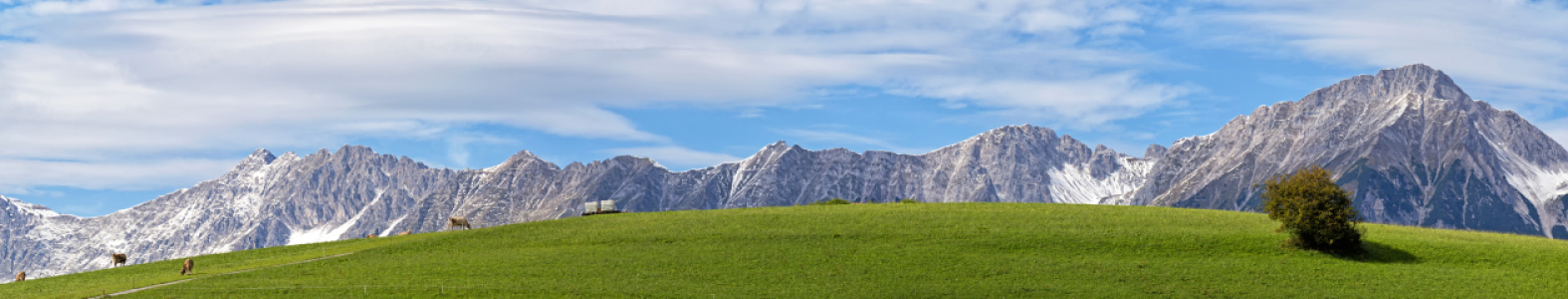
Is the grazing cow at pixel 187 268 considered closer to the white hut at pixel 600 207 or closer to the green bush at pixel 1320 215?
the white hut at pixel 600 207

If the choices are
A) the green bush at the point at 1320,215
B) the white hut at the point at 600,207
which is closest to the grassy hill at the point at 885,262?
the green bush at the point at 1320,215

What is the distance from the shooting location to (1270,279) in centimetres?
7525

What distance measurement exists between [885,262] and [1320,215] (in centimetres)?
3279

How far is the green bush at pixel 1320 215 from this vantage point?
83.5 m

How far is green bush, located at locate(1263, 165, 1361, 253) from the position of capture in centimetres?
8350

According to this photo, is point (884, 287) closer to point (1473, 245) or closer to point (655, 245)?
point (655, 245)

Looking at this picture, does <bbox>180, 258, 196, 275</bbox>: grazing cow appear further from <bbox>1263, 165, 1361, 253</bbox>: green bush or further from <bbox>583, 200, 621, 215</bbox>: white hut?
<bbox>1263, 165, 1361, 253</bbox>: green bush

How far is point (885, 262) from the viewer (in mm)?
80000

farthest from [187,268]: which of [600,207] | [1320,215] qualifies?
[1320,215]

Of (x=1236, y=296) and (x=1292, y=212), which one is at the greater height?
(x=1292, y=212)

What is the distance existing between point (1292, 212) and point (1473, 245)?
14.4 m

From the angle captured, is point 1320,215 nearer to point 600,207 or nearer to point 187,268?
point 600,207

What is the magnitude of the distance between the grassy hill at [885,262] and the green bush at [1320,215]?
5.15ft

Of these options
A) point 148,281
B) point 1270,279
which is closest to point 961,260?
Result: point 1270,279
